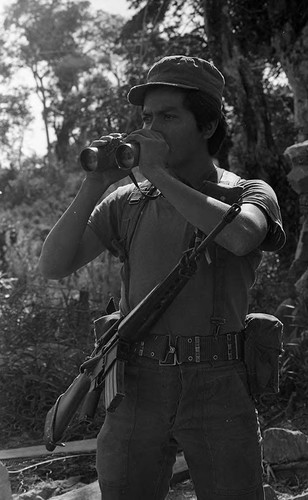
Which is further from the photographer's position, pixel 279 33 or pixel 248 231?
pixel 279 33

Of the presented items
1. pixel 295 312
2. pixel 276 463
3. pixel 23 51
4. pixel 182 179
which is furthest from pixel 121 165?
pixel 23 51

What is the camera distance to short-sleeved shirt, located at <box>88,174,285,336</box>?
244 cm

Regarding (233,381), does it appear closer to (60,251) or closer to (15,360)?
(60,251)

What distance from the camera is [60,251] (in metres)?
2.52

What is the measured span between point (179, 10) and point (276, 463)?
29.4 feet

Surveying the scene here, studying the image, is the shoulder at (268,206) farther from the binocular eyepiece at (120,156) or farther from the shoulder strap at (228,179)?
the binocular eyepiece at (120,156)

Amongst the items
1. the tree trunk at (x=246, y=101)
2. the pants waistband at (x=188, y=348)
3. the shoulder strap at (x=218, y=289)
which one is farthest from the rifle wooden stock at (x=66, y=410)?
the tree trunk at (x=246, y=101)

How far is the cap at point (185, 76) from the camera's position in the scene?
99.3 inches

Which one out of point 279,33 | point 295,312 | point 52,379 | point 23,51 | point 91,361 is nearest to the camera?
point 91,361

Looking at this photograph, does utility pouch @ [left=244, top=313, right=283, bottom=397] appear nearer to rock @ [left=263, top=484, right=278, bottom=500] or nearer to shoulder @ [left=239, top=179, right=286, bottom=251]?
shoulder @ [left=239, top=179, right=286, bottom=251]

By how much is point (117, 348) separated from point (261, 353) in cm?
45

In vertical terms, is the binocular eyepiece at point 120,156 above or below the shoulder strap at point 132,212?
above

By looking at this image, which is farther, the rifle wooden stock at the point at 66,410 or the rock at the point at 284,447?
the rock at the point at 284,447

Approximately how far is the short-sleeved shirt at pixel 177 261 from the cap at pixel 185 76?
1.07 ft
